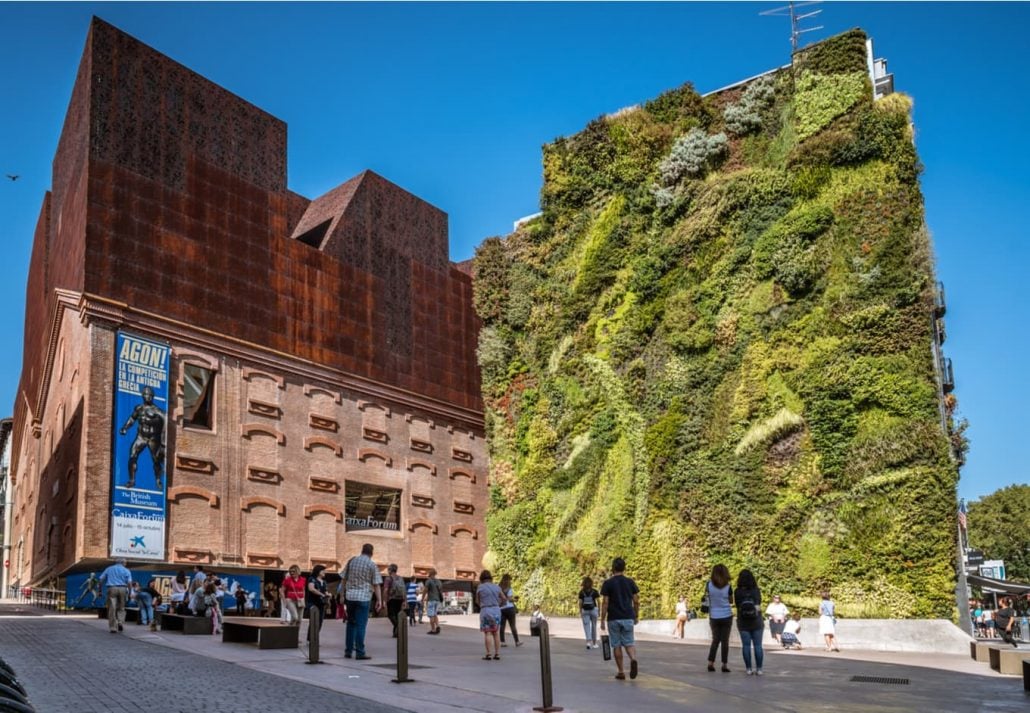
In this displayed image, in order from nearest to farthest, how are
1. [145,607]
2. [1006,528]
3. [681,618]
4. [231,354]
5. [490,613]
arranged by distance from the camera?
[490,613] < [145,607] < [681,618] < [231,354] < [1006,528]

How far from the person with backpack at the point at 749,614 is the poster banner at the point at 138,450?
2321cm

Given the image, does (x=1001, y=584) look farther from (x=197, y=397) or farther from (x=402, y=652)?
(x=197, y=397)

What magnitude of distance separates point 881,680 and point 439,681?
24.1 ft

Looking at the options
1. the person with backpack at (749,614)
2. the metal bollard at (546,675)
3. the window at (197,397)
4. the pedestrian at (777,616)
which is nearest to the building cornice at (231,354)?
the window at (197,397)

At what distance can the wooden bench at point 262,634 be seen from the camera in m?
17.5

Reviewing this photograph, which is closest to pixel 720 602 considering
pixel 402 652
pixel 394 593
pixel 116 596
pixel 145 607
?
pixel 402 652

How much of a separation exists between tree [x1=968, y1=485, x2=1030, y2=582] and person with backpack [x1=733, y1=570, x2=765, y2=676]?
63081 mm

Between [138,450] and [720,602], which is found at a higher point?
[138,450]

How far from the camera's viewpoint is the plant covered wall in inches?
1051

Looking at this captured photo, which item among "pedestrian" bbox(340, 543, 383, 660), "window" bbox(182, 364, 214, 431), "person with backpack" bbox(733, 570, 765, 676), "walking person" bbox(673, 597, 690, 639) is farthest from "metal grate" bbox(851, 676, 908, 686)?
"window" bbox(182, 364, 214, 431)

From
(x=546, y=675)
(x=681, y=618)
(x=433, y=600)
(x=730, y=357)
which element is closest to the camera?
(x=546, y=675)

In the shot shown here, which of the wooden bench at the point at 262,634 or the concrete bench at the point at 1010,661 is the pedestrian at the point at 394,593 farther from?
the concrete bench at the point at 1010,661

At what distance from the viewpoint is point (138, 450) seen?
33031 mm

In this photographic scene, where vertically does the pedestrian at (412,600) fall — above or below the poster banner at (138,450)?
below
